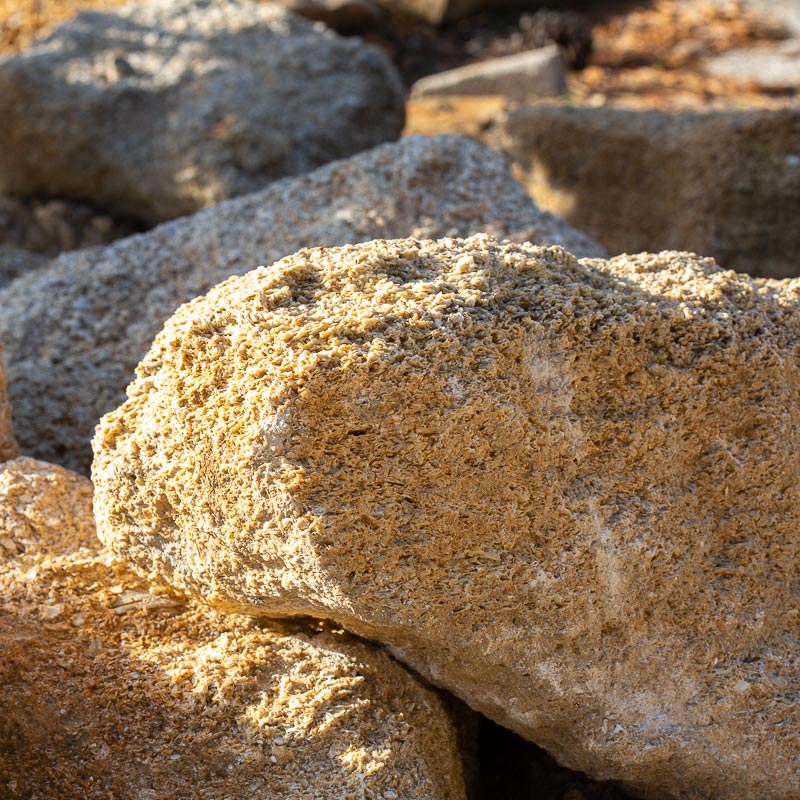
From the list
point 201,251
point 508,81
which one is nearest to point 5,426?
point 201,251

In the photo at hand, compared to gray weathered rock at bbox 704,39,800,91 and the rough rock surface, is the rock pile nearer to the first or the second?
the rough rock surface

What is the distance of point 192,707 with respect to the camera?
1.67 meters

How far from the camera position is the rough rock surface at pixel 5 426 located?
2164mm

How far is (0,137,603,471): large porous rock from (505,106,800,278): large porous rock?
3.46ft

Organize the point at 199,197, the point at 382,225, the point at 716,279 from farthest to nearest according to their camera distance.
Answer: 1. the point at 199,197
2. the point at 382,225
3. the point at 716,279

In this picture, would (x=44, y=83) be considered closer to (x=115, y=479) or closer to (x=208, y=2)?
(x=208, y=2)

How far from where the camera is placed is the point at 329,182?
9.09 feet

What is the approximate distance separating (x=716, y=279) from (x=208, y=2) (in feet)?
11.6

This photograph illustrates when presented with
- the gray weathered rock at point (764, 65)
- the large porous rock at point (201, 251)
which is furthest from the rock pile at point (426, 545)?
the gray weathered rock at point (764, 65)

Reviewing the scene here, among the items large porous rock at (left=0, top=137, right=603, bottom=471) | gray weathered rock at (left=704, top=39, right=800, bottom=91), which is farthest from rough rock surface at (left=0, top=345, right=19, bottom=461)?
gray weathered rock at (left=704, top=39, right=800, bottom=91)

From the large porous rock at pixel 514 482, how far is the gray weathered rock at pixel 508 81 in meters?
5.44

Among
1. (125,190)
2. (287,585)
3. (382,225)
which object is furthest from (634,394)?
(125,190)

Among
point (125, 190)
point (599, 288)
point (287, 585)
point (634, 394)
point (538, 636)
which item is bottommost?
point (125, 190)

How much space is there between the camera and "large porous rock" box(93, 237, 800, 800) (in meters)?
1.50
